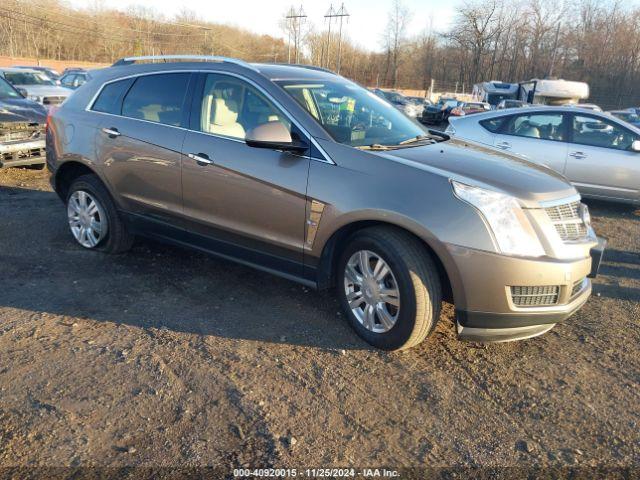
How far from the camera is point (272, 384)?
295 centimetres

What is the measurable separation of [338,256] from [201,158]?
1.32 m

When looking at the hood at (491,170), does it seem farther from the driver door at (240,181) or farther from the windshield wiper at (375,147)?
the driver door at (240,181)

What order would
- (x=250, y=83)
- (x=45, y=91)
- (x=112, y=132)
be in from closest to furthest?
(x=250, y=83) < (x=112, y=132) < (x=45, y=91)

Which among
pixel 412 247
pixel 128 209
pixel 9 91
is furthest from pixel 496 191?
pixel 9 91

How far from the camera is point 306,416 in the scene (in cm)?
269

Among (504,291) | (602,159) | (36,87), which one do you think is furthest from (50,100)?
(504,291)

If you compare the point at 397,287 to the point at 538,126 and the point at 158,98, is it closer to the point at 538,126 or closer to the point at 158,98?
the point at 158,98

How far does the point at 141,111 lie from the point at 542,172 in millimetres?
3297

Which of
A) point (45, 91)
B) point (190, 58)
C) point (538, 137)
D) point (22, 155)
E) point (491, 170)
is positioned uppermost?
point (190, 58)

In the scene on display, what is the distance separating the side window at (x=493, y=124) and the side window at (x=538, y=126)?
0.44 feet

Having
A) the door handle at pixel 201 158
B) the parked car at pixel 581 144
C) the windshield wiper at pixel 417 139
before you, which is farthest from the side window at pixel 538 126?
the door handle at pixel 201 158

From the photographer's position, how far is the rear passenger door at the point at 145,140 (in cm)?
418

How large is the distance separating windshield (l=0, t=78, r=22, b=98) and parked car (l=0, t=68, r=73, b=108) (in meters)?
5.30

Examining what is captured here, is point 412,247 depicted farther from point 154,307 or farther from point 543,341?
point 154,307
